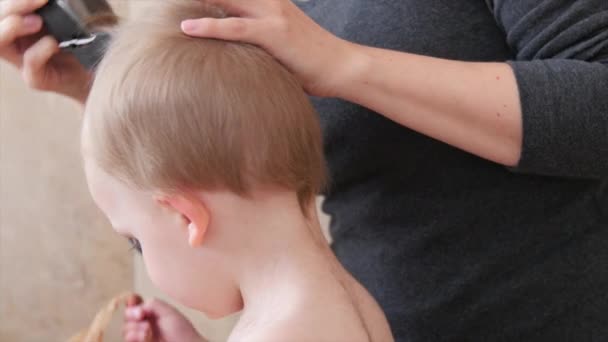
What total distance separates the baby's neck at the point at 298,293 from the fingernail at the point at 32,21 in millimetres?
285

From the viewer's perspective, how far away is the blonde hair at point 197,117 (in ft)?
1.73

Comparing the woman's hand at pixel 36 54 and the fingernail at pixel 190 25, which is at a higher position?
the fingernail at pixel 190 25

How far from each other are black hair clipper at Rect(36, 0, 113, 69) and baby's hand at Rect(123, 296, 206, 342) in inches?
10.4

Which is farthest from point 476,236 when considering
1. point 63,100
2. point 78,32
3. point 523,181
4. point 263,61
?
point 63,100

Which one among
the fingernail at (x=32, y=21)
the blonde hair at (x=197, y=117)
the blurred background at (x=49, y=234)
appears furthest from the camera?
the blurred background at (x=49, y=234)

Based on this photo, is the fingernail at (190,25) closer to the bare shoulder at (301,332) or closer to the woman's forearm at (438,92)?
the woman's forearm at (438,92)

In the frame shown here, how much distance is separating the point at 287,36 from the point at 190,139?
0.11 m

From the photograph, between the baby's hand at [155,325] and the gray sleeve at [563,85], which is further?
the baby's hand at [155,325]

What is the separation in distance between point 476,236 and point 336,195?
0.17m

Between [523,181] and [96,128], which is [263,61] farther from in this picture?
[523,181]

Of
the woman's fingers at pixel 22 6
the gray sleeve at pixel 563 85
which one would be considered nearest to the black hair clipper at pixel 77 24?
the woman's fingers at pixel 22 6

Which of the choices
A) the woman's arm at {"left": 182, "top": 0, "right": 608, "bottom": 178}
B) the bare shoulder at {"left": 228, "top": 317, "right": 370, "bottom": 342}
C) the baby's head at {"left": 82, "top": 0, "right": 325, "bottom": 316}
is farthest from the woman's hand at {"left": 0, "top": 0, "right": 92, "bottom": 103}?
the bare shoulder at {"left": 228, "top": 317, "right": 370, "bottom": 342}

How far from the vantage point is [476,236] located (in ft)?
2.30

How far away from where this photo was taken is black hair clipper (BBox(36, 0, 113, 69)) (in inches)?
23.6
